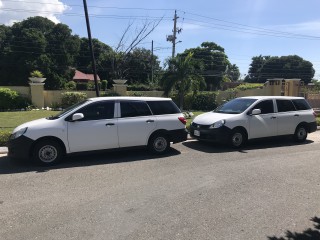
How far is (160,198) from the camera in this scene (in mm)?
5637

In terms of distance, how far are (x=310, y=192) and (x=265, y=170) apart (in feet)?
4.91

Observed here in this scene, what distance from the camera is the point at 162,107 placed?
364 inches

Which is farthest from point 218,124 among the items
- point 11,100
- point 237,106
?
point 11,100

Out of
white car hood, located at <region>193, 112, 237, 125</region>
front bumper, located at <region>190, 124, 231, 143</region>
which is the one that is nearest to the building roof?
white car hood, located at <region>193, 112, 237, 125</region>

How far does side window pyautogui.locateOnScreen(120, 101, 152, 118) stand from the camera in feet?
28.4

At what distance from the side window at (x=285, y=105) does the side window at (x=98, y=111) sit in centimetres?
551

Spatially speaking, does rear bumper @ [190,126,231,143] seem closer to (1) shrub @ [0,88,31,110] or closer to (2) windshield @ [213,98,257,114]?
(2) windshield @ [213,98,257,114]

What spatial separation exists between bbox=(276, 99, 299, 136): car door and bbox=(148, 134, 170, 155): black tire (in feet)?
13.0

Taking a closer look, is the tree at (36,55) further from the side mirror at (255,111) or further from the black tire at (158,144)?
the black tire at (158,144)

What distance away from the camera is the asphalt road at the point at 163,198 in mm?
4438

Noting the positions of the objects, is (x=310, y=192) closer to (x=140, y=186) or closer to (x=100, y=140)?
(x=140, y=186)

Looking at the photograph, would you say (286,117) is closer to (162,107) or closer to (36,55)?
(162,107)

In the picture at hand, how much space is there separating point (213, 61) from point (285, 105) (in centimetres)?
5650

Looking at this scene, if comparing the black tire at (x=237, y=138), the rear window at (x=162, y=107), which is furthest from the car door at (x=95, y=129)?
the black tire at (x=237, y=138)
